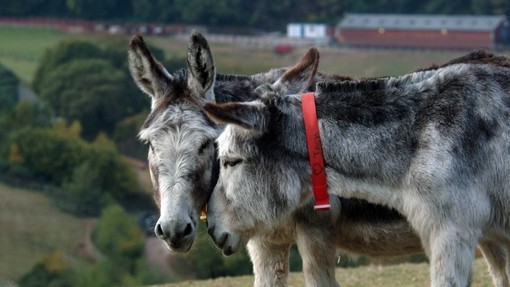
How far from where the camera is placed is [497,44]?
138625 mm

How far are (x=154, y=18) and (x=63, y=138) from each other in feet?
190

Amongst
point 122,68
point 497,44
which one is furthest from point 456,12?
point 122,68

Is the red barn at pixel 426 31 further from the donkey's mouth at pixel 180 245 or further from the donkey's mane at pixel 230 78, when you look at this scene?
the donkey's mouth at pixel 180 245

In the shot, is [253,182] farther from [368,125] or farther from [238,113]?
[368,125]

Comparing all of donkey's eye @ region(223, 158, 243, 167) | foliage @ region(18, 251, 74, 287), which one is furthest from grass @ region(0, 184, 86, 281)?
donkey's eye @ region(223, 158, 243, 167)

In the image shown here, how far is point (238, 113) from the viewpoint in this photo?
9.78 m

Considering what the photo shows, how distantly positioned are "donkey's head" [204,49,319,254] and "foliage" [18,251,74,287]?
51.7 m

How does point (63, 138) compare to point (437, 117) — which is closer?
point (437, 117)

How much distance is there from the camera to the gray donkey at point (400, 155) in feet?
31.9

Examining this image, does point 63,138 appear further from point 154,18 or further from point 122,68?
point 154,18

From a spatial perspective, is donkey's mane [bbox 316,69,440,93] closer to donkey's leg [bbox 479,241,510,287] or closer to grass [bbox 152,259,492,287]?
donkey's leg [bbox 479,241,510,287]

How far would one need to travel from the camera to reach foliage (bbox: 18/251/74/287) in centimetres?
6229

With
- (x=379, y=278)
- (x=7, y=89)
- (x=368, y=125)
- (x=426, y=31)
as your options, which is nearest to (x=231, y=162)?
(x=368, y=125)

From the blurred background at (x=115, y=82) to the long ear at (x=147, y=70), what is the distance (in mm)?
1585
